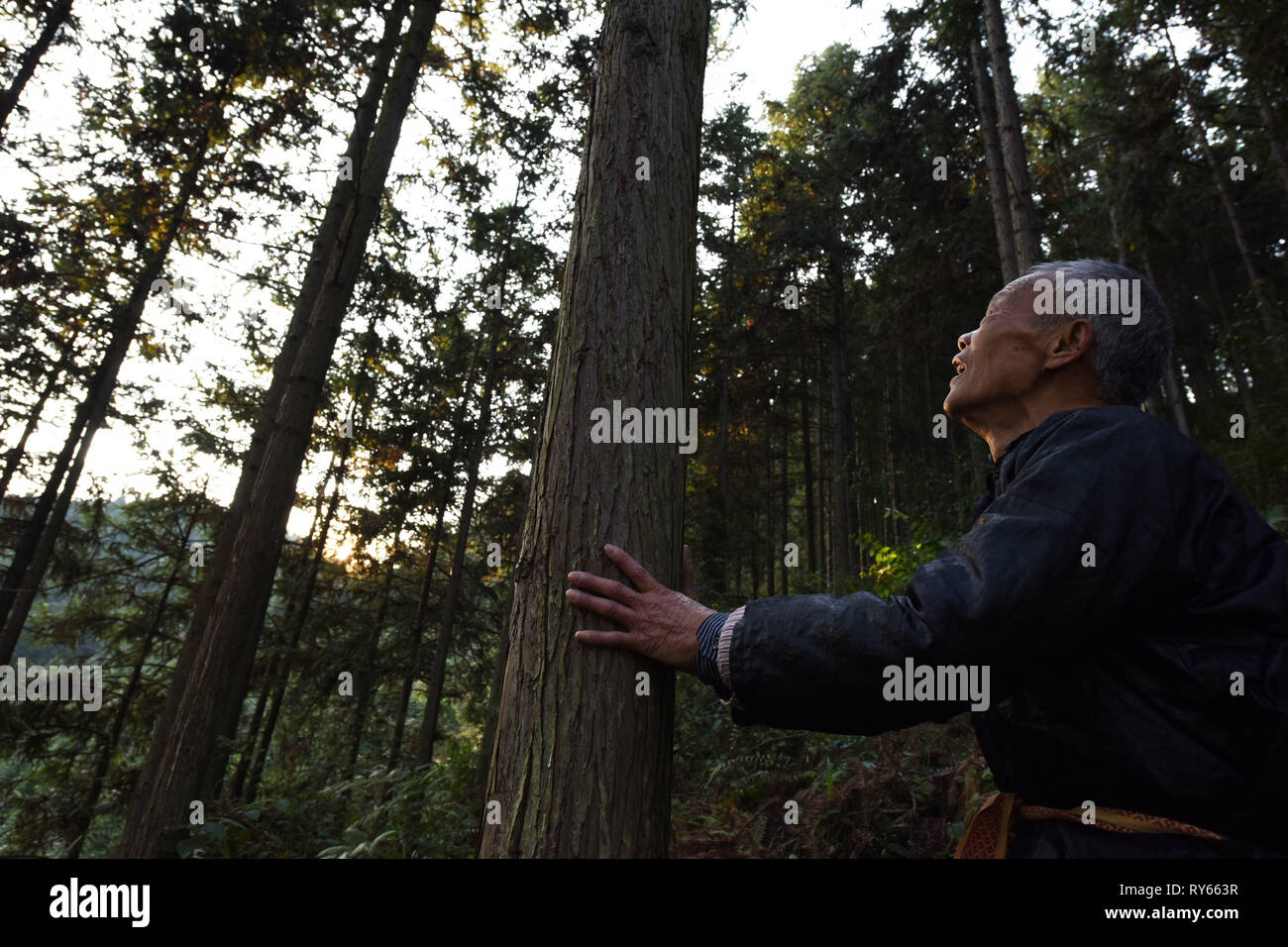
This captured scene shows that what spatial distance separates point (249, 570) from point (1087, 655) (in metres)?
6.26

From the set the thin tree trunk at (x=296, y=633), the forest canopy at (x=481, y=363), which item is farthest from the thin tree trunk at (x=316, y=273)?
the thin tree trunk at (x=296, y=633)

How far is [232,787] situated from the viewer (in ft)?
46.6

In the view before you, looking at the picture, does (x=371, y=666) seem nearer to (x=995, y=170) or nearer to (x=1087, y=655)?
(x=995, y=170)

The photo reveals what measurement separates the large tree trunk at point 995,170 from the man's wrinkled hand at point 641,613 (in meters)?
8.54

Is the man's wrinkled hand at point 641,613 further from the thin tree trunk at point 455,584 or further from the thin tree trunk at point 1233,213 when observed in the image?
the thin tree trunk at point 1233,213

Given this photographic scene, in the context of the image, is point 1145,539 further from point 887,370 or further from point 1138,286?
point 887,370

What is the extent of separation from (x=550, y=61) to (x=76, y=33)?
6987 mm

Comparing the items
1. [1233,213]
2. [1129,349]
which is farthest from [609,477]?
[1233,213]

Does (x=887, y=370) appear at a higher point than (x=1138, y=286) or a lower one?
higher

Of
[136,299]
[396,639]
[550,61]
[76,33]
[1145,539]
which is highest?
[76,33]

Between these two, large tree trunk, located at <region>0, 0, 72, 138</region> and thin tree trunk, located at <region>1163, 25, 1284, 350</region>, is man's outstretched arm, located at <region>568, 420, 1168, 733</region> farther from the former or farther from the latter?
thin tree trunk, located at <region>1163, 25, 1284, 350</region>

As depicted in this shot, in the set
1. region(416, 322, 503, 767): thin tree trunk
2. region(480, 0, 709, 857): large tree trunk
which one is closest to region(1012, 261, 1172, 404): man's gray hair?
region(480, 0, 709, 857): large tree trunk

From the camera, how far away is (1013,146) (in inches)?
326
